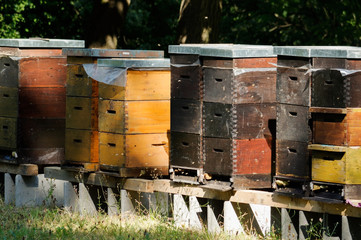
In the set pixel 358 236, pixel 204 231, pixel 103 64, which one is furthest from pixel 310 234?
pixel 103 64

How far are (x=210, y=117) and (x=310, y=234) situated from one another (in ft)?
4.84

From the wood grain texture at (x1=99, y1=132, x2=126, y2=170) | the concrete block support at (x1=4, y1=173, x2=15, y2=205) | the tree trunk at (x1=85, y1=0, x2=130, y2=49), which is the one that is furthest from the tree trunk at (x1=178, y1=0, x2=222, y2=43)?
the wood grain texture at (x1=99, y1=132, x2=126, y2=170)

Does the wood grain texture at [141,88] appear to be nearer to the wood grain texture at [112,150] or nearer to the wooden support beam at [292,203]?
the wood grain texture at [112,150]

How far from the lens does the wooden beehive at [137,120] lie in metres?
7.79

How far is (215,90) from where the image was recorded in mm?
7133

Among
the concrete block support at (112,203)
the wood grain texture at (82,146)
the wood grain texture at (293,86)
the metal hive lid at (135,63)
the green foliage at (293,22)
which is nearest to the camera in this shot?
the wood grain texture at (293,86)

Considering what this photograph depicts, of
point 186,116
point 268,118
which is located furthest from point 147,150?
point 268,118

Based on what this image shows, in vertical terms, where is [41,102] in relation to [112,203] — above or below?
above

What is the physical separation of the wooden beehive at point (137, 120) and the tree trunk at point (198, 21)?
141 inches

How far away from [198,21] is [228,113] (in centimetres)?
466

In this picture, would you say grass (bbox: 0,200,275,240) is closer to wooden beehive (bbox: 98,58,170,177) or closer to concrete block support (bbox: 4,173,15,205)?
wooden beehive (bbox: 98,58,170,177)

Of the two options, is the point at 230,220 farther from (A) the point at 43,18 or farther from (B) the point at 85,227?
(A) the point at 43,18

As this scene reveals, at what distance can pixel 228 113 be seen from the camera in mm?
7023

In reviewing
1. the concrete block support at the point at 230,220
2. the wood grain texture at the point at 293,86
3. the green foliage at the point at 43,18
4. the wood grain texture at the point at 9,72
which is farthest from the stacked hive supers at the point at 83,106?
the green foliage at the point at 43,18
